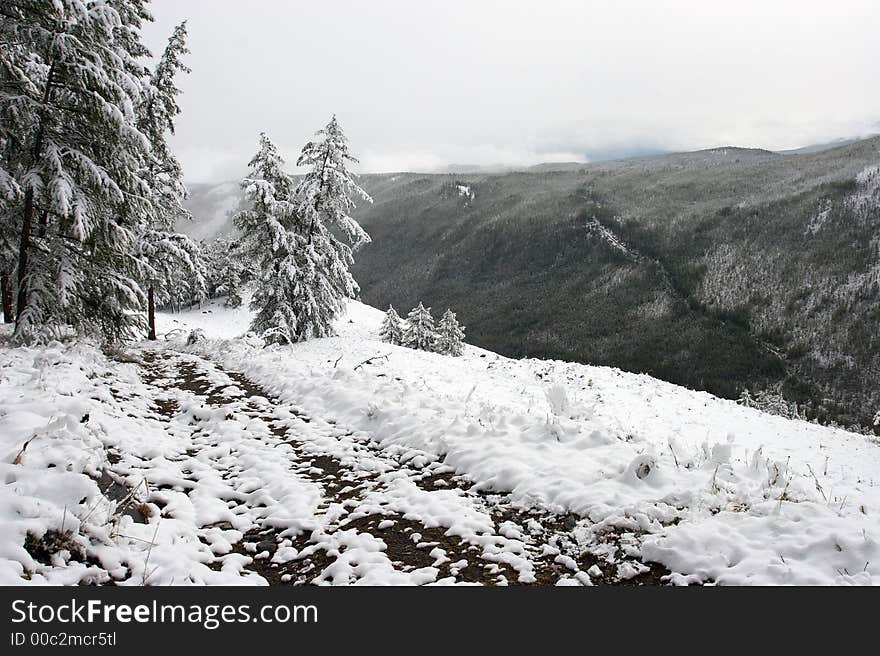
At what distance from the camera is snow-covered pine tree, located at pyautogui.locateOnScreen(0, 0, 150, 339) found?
1028 centimetres

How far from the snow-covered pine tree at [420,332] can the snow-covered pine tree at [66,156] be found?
32701mm

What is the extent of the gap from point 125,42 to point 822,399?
154 metres

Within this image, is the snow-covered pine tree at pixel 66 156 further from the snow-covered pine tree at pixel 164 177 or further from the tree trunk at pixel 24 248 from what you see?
the snow-covered pine tree at pixel 164 177

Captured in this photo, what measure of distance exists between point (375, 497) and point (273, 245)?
62.5 ft

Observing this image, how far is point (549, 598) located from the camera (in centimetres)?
410

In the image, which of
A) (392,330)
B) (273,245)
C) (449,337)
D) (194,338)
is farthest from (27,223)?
(449,337)

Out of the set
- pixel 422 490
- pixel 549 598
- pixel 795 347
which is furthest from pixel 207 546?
pixel 795 347

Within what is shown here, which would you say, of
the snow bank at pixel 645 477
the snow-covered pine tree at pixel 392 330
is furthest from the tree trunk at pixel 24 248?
the snow-covered pine tree at pixel 392 330

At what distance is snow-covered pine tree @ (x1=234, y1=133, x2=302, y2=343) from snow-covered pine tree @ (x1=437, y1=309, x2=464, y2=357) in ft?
78.2

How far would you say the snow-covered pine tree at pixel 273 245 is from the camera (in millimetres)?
22812

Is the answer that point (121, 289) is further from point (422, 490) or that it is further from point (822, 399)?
point (822, 399)

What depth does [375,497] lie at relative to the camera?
20.7ft

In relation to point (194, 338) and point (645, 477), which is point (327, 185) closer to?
point (194, 338)

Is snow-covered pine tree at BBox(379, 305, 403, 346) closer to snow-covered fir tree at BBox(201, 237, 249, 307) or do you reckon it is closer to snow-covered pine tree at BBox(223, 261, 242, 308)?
snow-covered fir tree at BBox(201, 237, 249, 307)
